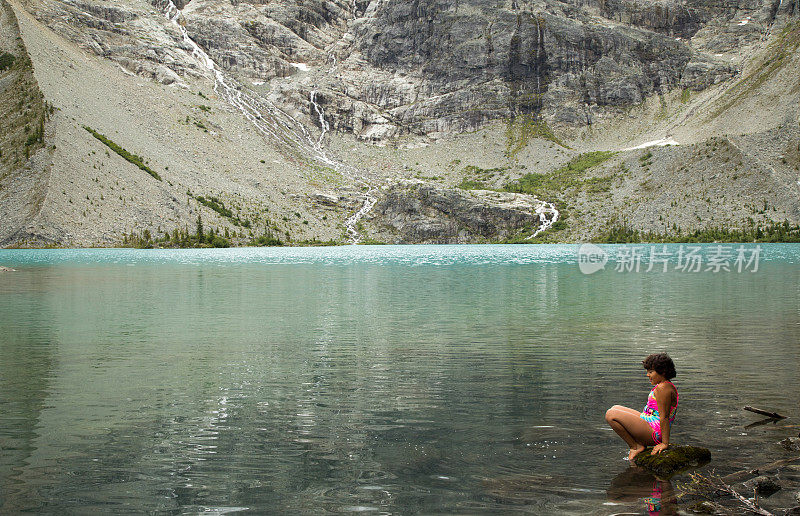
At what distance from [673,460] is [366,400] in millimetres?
7609

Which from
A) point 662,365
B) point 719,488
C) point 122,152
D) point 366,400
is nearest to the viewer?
point 719,488

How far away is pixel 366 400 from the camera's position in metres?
15.8

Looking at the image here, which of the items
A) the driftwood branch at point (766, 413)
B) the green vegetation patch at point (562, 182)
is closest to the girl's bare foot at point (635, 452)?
the driftwood branch at point (766, 413)

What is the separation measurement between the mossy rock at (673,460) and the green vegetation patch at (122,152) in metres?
150

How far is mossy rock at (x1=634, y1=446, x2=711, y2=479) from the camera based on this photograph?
10391mm

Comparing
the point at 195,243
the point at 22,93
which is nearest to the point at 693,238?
the point at 195,243

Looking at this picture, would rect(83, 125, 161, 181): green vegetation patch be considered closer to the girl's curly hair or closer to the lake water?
the lake water

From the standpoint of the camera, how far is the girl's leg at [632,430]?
11078 mm

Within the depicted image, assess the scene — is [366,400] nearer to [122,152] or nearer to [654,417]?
[654,417]

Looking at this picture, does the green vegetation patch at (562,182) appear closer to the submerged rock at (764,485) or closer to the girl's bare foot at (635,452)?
the girl's bare foot at (635,452)

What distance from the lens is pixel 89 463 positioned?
36.8 feet

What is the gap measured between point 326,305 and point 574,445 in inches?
1076

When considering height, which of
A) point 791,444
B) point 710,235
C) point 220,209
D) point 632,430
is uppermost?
point 220,209

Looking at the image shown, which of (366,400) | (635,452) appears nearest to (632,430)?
(635,452)
